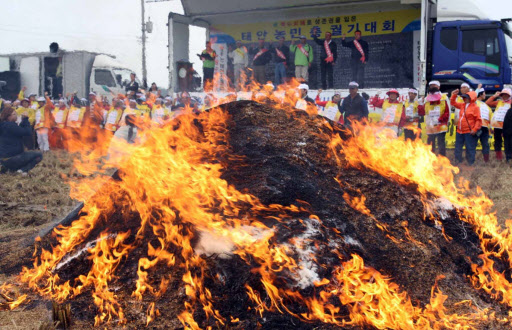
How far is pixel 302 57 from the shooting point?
619 inches

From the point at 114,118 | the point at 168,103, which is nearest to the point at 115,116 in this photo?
the point at 114,118

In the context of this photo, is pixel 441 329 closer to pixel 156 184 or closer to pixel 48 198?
pixel 156 184

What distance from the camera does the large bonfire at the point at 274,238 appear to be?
4148mm

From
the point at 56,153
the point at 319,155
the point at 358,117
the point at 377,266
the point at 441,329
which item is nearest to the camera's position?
the point at 441,329

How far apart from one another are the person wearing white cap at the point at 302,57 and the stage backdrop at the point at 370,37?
67 cm

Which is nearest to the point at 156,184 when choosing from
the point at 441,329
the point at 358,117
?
the point at 441,329

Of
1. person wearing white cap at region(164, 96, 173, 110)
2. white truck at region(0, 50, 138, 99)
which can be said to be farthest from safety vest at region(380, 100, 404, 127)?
white truck at region(0, 50, 138, 99)

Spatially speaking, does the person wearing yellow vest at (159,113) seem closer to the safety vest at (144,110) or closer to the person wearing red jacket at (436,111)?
the safety vest at (144,110)

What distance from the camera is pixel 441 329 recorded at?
411 cm

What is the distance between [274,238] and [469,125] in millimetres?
10147

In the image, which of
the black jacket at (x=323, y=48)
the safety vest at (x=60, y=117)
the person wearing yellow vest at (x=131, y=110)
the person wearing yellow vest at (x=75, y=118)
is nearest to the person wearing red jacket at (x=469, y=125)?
the black jacket at (x=323, y=48)

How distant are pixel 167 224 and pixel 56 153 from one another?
13.6 meters

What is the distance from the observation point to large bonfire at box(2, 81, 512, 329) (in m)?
4.15

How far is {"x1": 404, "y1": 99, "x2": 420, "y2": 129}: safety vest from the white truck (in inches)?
573
